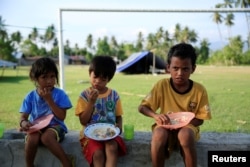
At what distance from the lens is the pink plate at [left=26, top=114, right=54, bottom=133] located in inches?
88.1

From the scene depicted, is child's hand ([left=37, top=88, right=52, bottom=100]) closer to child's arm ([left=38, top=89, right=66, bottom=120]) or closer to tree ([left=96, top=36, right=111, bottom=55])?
child's arm ([left=38, top=89, right=66, bottom=120])

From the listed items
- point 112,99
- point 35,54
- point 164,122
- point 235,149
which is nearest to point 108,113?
point 112,99

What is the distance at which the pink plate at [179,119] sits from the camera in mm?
2197

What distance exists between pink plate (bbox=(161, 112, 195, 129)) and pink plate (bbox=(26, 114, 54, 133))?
863 mm

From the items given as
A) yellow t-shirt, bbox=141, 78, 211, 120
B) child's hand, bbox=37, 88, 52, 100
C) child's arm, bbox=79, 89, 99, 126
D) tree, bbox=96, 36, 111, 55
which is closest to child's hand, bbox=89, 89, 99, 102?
child's arm, bbox=79, 89, 99, 126

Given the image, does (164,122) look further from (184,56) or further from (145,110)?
(184,56)

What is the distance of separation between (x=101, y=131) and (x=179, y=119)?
1.91 ft

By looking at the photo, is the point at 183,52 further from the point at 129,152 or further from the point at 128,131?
the point at 129,152

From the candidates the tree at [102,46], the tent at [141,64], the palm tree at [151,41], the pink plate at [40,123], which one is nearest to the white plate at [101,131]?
the pink plate at [40,123]

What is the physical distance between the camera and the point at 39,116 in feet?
7.85

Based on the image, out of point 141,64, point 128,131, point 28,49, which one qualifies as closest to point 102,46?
point 28,49

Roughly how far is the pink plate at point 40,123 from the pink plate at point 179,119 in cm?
86

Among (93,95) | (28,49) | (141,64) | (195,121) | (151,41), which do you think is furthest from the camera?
(28,49)

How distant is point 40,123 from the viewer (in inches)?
90.5
